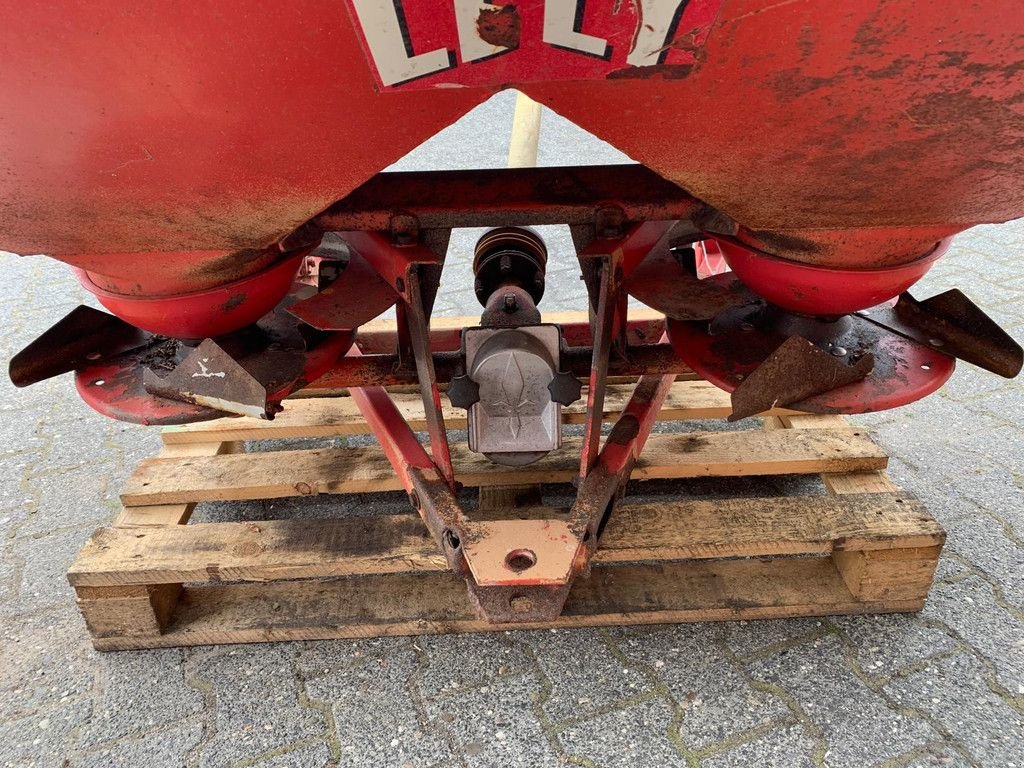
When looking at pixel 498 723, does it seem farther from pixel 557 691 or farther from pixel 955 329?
pixel 955 329

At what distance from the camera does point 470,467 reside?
1.97 m

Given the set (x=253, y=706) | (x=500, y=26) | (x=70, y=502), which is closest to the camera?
(x=500, y=26)

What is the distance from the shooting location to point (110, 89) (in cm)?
82

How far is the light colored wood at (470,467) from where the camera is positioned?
1.88m

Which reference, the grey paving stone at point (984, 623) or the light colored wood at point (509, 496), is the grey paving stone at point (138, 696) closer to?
the light colored wood at point (509, 496)

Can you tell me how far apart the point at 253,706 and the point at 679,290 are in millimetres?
1259

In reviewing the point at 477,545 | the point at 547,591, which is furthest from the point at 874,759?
the point at 477,545

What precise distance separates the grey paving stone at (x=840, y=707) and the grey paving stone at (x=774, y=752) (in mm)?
41

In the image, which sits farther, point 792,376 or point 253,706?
point 253,706

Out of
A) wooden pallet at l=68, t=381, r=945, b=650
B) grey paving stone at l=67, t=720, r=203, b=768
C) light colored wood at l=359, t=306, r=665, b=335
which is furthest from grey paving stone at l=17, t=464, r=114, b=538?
light colored wood at l=359, t=306, r=665, b=335

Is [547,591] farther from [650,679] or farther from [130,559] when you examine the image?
[130,559]

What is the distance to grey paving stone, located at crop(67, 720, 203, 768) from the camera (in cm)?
139

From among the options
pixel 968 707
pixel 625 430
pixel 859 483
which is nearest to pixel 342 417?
pixel 625 430

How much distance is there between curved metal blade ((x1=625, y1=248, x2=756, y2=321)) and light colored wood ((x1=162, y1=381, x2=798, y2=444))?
538 mm
